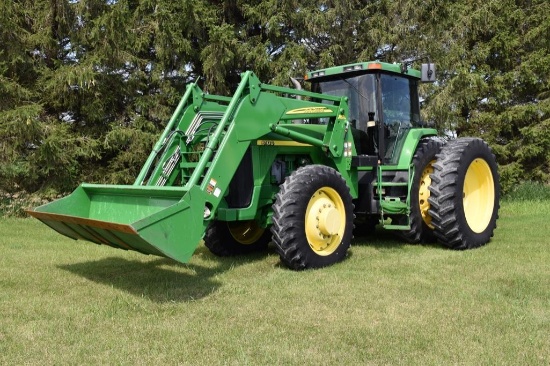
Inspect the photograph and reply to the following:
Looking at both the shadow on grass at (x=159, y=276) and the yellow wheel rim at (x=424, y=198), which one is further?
the yellow wheel rim at (x=424, y=198)

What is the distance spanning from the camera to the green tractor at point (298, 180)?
16.4 feet

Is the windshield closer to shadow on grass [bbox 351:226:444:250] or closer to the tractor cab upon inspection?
the tractor cab

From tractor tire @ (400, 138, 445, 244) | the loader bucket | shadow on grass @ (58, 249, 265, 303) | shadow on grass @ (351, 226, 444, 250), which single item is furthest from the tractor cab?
the loader bucket

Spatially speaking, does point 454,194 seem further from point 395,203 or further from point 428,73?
point 428,73

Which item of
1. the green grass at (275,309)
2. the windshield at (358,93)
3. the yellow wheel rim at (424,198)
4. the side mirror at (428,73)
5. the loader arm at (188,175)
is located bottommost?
the green grass at (275,309)

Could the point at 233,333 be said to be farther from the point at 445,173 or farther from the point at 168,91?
the point at 168,91

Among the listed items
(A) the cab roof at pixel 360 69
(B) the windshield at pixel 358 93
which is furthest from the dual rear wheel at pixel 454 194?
(A) the cab roof at pixel 360 69

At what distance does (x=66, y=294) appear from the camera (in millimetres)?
4762

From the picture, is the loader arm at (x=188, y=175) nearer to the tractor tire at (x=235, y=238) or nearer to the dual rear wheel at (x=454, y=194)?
the tractor tire at (x=235, y=238)

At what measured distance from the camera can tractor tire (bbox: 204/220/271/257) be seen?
258 inches

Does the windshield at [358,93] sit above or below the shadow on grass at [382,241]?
above

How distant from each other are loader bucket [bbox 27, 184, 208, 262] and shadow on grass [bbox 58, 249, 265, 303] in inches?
17.2

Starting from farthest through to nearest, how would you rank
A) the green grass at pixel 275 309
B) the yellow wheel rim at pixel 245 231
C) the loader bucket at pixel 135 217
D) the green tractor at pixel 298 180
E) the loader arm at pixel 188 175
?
1. the yellow wheel rim at pixel 245 231
2. the green tractor at pixel 298 180
3. the loader arm at pixel 188 175
4. the loader bucket at pixel 135 217
5. the green grass at pixel 275 309

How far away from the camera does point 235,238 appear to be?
6.76 meters
